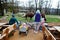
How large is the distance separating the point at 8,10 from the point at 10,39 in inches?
556

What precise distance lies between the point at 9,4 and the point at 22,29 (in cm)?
1323

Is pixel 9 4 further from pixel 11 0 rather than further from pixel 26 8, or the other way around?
pixel 26 8

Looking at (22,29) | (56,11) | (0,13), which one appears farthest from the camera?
(56,11)

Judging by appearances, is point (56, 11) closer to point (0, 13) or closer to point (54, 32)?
A: point (0, 13)

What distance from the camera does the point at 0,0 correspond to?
18078mm

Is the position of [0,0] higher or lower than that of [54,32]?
higher

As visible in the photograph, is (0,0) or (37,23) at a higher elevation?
(0,0)

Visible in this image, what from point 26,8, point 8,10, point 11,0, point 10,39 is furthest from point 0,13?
point 10,39

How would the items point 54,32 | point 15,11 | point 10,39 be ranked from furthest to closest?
point 15,11 → point 54,32 → point 10,39

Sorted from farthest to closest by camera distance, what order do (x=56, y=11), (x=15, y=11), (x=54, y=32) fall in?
1. (x=56, y=11)
2. (x=15, y=11)
3. (x=54, y=32)

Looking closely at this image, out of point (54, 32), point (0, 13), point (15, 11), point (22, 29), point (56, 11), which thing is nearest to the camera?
point (22, 29)

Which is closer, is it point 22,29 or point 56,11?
point 22,29

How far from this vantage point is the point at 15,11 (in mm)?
17484

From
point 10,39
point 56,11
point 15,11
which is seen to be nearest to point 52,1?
point 56,11
